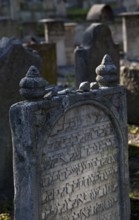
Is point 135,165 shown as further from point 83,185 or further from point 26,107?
point 26,107

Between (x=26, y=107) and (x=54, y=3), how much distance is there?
30.6 metres

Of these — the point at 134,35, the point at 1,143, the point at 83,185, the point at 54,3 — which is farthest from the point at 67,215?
the point at 54,3

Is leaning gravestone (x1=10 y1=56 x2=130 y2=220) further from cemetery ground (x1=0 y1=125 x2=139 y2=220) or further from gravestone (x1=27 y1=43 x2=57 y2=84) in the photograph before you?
gravestone (x1=27 y1=43 x2=57 y2=84)

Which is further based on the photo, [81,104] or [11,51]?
[11,51]

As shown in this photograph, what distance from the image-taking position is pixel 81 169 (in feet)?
15.0

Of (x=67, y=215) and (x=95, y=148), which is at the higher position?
(x=95, y=148)

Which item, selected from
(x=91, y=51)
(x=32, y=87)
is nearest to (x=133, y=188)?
(x=32, y=87)

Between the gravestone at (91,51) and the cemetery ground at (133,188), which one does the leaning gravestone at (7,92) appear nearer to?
the cemetery ground at (133,188)

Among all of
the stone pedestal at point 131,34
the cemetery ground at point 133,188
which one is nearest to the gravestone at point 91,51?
the cemetery ground at point 133,188

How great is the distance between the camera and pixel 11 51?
6.24 metres

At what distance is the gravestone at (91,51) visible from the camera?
28.8ft

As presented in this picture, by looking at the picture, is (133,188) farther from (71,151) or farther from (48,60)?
(48,60)

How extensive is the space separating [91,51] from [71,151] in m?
4.69

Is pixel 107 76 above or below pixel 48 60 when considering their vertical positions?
above
